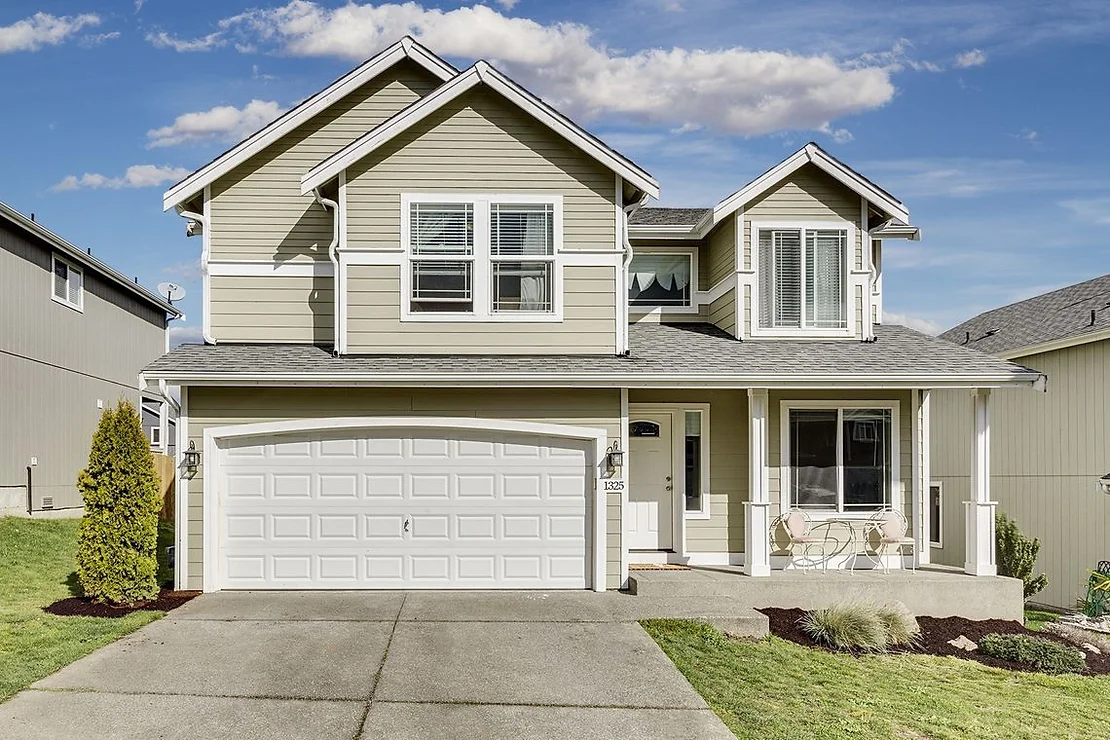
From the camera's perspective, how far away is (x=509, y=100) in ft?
41.7

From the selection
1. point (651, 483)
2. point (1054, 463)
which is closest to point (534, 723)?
point (651, 483)

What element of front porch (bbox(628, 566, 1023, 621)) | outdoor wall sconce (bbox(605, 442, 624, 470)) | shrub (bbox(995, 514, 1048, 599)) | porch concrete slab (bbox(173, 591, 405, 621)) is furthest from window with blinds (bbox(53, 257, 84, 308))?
shrub (bbox(995, 514, 1048, 599))

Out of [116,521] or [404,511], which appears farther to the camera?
[404,511]

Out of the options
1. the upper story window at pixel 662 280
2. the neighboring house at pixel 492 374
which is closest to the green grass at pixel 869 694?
the neighboring house at pixel 492 374

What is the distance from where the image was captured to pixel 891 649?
1079cm

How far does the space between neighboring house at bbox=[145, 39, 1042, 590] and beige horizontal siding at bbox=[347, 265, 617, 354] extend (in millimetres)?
30

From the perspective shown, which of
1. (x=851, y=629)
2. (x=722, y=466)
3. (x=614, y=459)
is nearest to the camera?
(x=851, y=629)

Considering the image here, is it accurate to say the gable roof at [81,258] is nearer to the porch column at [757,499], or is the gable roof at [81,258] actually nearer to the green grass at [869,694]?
the porch column at [757,499]

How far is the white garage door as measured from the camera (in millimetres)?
12289

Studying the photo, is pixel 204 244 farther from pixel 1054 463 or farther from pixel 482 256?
pixel 1054 463

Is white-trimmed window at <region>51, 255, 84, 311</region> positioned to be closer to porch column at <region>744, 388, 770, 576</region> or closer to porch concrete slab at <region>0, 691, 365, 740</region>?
porch concrete slab at <region>0, 691, 365, 740</region>

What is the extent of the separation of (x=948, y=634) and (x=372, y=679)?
7.38 metres

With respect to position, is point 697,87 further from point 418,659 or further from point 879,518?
point 418,659

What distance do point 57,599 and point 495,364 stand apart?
6.35 metres
